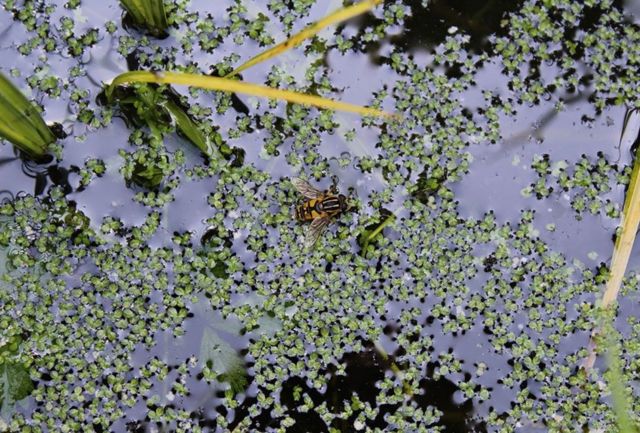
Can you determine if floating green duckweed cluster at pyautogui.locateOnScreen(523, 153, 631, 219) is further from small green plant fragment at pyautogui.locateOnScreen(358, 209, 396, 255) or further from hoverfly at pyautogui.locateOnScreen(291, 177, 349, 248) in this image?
hoverfly at pyautogui.locateOnScreen(291, 177, 349, 248)

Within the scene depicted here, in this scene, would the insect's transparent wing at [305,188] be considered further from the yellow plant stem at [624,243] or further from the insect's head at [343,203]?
the yellow plant stem at [624,243]

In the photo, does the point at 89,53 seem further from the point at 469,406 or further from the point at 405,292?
the point at 469,406

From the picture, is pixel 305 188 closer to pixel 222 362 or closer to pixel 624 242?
pixel 222 362

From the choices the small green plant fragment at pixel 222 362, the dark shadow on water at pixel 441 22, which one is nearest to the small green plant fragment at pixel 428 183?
the dark shadow on water at pixel 441 22

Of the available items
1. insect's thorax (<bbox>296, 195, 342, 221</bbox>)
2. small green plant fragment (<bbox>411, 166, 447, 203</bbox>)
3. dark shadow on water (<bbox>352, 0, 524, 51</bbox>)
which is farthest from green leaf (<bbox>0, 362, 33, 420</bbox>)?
dark shadow on water (<bbox>352, 0, 524, 51</bbox>)

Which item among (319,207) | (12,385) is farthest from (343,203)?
(12,385)

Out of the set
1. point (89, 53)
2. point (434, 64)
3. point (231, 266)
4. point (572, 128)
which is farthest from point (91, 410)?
point (572, 128)
